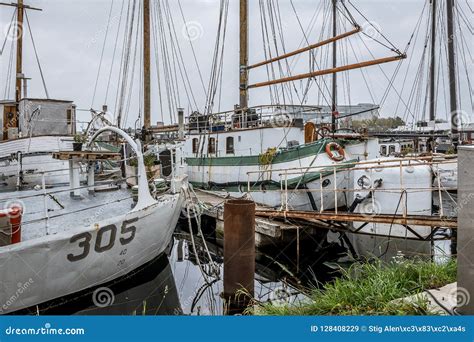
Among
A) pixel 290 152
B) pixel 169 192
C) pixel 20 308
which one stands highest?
pixel 290 152

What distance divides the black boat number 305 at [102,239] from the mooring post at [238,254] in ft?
7.71

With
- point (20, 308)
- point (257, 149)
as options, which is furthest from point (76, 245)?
point (257, 149)

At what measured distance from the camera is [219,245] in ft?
48.0

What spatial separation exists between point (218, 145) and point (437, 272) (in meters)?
14.9

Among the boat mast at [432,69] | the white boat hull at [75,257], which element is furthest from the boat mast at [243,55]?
the boat mast at [432,69]

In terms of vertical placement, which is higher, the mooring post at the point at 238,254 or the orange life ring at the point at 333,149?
the orange life ring at the point at 333,149

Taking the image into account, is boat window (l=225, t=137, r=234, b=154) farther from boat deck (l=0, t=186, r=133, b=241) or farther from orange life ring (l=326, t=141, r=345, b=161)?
boat deck (l=0, t=186, r=133, b=241)

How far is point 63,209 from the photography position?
9.60 m

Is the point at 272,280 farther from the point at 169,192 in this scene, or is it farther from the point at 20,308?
the point at 20,308

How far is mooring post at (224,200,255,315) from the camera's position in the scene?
312 inches

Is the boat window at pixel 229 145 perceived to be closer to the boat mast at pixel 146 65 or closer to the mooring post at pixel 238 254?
the boat mast at pixel 146 65

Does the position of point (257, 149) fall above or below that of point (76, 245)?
above

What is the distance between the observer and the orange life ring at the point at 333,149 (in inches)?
585

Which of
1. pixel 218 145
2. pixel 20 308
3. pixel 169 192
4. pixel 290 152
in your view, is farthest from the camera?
pixel 218 145
